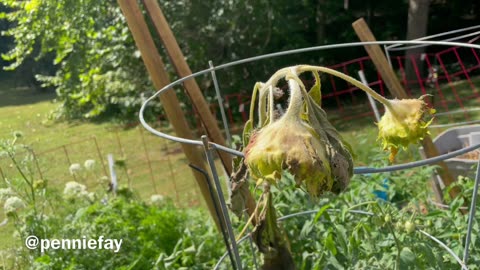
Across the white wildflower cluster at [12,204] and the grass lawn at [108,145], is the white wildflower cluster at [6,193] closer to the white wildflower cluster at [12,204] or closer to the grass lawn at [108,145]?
the white wildflower cluster at [12,204]

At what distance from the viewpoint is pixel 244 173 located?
1144mm

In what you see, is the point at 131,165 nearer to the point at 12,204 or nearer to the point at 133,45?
the point at 133,45

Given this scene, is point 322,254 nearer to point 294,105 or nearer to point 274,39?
point 294,105

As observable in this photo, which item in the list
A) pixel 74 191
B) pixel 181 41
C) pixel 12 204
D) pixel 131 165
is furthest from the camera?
pixel 181 41

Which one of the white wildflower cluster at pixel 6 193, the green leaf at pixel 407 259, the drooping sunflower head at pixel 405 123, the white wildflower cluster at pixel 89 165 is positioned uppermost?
the drooping sunflower head at pixel 405 123

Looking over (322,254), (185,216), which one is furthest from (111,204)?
(322,254)

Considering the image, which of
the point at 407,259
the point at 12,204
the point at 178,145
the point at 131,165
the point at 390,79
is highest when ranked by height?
the point at 390,79

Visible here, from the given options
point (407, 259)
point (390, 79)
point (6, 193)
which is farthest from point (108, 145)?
point (407, 259)

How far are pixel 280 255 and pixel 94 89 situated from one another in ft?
21.4

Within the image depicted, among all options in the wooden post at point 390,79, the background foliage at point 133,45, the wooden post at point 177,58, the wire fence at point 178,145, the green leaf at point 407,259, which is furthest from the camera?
the background foliage at point 133,45

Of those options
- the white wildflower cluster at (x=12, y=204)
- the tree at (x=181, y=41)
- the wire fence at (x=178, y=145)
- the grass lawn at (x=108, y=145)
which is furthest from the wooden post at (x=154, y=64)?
the tree at (x=181, y=41)

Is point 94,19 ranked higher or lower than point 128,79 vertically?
higher

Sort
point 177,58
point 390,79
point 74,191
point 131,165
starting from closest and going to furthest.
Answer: point 177,58
point 390,79
point 74,191
point 131,165

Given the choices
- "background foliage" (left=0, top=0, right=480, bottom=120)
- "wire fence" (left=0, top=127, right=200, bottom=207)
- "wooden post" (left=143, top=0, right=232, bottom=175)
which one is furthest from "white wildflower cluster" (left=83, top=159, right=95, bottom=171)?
"background foliage" (left=0, top=0, right=480, bottom=120)
